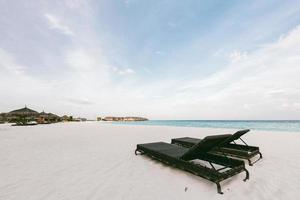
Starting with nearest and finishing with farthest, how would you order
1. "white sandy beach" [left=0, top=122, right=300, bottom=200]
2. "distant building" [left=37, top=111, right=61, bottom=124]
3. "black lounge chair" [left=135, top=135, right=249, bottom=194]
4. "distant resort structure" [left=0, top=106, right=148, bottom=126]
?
1. "white sandy beach" [left=0, top=122, right=300, bottom=200]
2. "black lounge chair" [left=135, top=135, right=249, bottom=194]
3. "distant resort structure" [left=0, top=106, right=148, bottom=126]
4. "distant building" [left=37, top=111, right=61, bottom=124]

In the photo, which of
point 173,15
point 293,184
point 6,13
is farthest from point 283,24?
point 6,13

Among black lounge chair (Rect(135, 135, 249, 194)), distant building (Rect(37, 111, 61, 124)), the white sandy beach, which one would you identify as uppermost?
distant building (Rect(37, 111, 61, 124))

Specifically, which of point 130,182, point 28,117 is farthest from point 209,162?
point 28,117

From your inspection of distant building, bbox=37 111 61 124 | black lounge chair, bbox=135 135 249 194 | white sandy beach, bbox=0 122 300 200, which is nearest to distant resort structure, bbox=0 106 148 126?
distant building, bbox=37 111 61 124

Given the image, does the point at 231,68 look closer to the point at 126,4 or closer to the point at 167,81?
the point at 167,81

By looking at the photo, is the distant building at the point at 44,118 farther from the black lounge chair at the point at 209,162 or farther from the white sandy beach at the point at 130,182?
the black lounge chair at the point at 209,162

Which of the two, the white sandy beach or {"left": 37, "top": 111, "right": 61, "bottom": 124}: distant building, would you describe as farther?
{"left": 37, "top": 111, "right": 61, "bottom": 124}: distant building

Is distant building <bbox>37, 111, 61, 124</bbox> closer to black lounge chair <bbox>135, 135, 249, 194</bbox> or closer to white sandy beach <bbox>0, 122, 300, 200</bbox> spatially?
white sandy beach <bbox>0, 122, 300, 200</bbox>

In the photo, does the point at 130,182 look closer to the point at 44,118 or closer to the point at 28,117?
the point at 28,117

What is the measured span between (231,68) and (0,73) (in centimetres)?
2582

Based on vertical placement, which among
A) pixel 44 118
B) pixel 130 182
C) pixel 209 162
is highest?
pixel 44 118

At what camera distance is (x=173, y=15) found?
11.3 m

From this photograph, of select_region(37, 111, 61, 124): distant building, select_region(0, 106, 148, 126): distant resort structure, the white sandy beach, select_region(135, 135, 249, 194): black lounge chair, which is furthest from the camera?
select_region(37, 111, 61, 124): distant building

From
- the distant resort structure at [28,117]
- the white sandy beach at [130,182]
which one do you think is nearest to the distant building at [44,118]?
the distant resort structure at [28,117]
